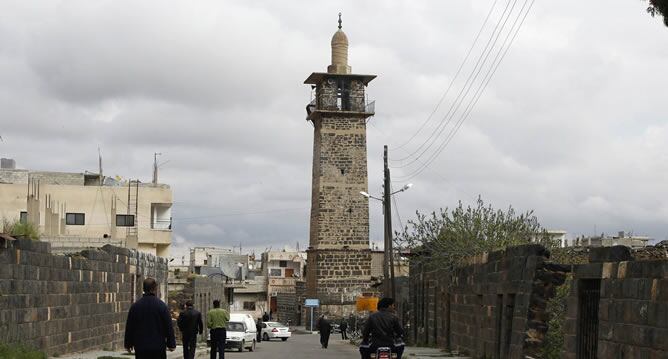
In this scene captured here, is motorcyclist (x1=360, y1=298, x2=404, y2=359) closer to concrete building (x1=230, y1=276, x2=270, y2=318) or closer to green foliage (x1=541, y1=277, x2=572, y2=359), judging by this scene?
green foliage (x1=541, y1=277, x2=572, y2=359)

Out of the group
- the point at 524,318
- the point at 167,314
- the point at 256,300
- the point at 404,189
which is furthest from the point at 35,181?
the point at 167,314

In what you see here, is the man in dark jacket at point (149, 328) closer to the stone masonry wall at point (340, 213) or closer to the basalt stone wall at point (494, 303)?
the basalt stone wall at point (494, 303)

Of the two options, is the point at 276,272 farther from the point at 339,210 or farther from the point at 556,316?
the point at 556,316

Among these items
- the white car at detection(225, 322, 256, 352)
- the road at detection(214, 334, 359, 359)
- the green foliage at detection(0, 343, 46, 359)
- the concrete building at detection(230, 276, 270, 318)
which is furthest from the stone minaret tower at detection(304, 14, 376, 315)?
the green foliage at detection(0, 343, 46, 359)

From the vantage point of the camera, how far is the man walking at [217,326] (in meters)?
23.1

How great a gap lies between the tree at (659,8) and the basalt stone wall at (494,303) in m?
7.11

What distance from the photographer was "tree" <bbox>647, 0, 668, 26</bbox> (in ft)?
47.6

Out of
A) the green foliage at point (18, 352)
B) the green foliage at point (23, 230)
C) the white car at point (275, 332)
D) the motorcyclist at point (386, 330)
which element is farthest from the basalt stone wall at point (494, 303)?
the white car at point (275, 332)

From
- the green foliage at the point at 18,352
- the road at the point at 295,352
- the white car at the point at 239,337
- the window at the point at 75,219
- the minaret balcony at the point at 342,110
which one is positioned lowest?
the road at the point at 295,352

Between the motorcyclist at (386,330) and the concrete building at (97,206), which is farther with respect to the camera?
the concrete building at (97,206)

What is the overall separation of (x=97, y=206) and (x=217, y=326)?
133ft

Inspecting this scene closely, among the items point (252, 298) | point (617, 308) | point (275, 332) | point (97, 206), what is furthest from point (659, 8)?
point (252, 298)

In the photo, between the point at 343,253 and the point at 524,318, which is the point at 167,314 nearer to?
the point at 524,318

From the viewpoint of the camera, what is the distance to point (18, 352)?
59.4ft
